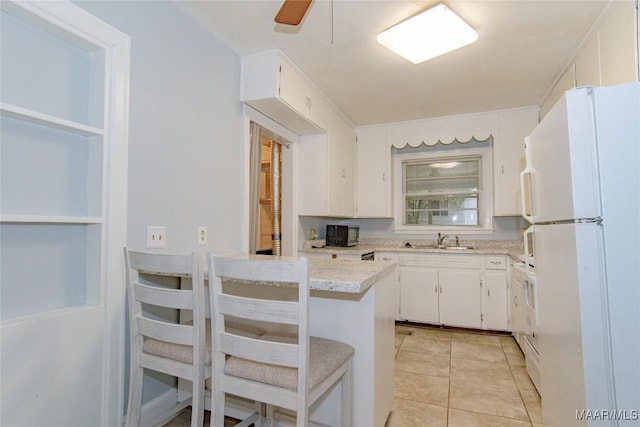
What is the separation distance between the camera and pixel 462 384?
92.7 inches

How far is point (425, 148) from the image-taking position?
4316mm

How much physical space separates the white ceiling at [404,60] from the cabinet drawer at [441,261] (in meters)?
1.67

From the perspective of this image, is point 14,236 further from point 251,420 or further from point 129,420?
point 251,420

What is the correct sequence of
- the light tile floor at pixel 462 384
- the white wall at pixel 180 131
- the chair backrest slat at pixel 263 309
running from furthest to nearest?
the light tile floor at pixel 462 384, the white wall at pixel 180 131, the chair backrest slat at pixel 263 309

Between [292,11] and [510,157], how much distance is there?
312cm

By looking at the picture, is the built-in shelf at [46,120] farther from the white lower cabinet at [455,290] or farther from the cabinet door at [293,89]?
the white lower cabinet at [455,290]

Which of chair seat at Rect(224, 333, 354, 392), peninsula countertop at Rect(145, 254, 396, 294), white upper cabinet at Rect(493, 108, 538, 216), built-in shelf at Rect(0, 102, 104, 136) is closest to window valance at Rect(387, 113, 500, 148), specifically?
white upper cabinet at Rect(493, 108, 538, 216)

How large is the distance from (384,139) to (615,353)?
135 inches

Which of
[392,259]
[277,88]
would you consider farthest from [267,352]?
[392,259]

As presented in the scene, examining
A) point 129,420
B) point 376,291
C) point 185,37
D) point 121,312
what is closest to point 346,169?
point 185,37

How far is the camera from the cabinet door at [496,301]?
3.39 metres

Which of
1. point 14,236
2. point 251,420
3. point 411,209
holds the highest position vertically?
point 411,209

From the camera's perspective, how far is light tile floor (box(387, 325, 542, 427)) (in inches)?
77.0

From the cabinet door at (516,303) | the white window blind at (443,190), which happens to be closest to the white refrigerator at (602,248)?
the cabinet door at (516,303)
